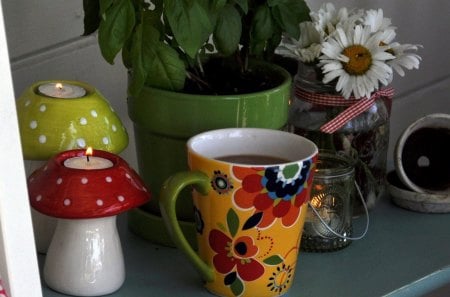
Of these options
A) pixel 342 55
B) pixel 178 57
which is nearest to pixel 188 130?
pixel 178 57

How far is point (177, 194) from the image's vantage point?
669 mm

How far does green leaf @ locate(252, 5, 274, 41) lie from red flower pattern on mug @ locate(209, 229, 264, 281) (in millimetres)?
187

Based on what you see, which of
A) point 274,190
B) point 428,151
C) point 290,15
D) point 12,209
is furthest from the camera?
point 428,151

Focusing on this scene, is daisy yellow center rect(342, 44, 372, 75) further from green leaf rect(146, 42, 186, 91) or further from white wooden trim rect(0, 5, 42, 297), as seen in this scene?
white wooden trim rect(0, 5, 42, 297)

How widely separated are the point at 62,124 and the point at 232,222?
0.17 meters

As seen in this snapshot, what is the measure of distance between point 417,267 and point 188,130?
24 cm

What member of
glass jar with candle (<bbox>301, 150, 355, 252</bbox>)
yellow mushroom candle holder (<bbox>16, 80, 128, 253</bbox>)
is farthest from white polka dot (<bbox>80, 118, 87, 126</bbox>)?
glass jar with candle (<bbox>301, 150, 355, 252</bbox>)

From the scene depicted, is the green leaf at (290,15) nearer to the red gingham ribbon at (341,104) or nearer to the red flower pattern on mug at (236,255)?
the red gingham ribbon at (341,104)

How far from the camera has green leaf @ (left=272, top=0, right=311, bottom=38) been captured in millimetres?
766

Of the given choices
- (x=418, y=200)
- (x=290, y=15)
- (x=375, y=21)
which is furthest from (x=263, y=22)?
(x=418, y=200)

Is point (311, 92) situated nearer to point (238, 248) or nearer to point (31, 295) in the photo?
point (238, 248)

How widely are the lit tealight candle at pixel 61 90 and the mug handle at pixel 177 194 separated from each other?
5.3 inches

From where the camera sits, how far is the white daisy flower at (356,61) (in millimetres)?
802

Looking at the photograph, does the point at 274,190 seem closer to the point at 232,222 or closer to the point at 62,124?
the point at 232,222
